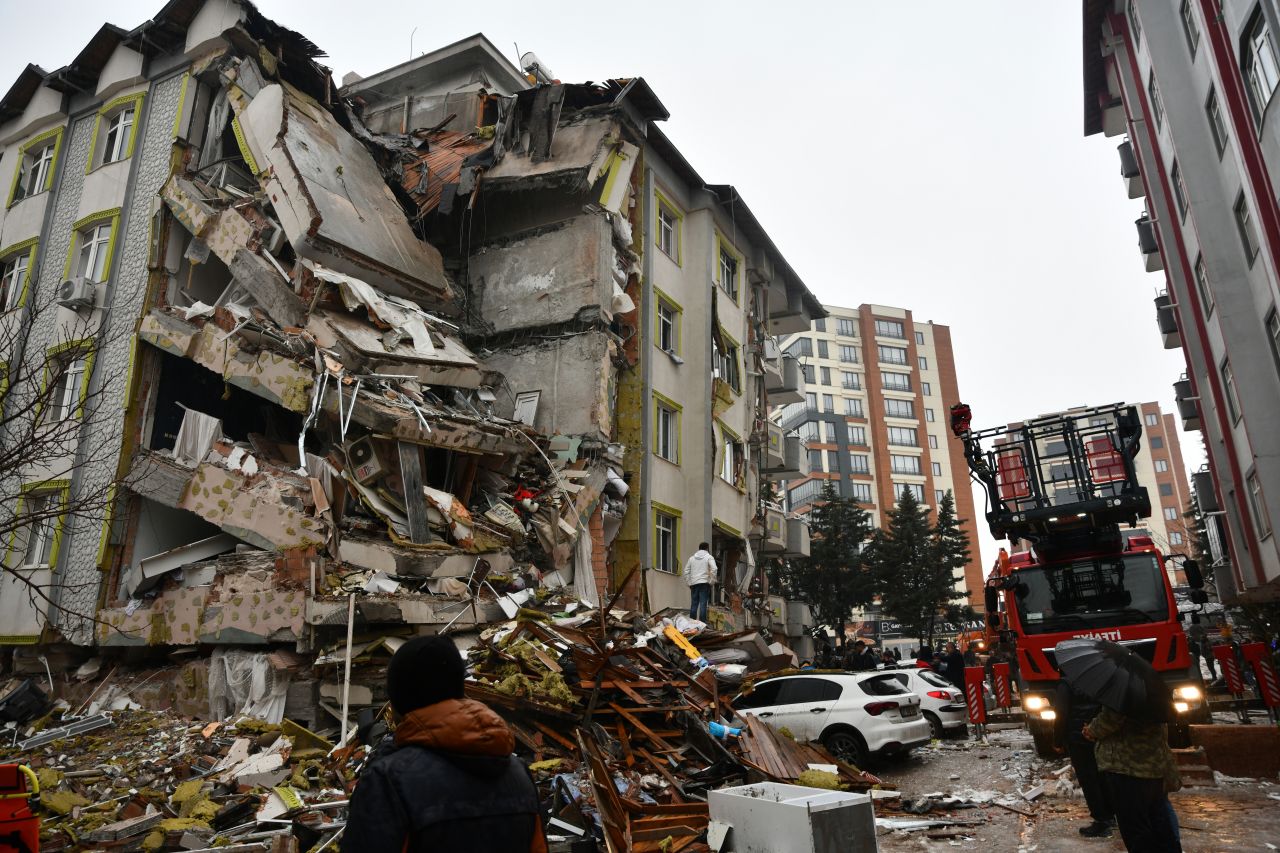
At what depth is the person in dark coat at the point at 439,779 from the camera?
2.35 metres

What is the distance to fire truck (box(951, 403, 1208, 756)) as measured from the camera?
34.8 feet

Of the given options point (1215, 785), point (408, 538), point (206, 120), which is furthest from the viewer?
point (206, 120)

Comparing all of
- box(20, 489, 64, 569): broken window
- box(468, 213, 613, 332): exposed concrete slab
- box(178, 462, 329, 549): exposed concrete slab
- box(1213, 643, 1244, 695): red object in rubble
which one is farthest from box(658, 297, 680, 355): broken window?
box(20, 489, 64, 569): broken window

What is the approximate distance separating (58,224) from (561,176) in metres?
11.7

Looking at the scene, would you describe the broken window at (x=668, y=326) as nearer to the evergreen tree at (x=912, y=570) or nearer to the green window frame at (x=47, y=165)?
the green window frame at (x=47, y=165)

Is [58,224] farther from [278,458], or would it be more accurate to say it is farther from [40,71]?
[278,458]

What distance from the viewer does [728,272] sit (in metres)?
24.8

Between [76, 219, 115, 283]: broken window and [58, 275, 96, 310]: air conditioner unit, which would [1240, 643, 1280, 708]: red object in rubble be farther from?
[76, 219, 115, 283]: broken window

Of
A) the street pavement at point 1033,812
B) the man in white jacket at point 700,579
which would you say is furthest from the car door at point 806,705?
the man in white jacket at point 700,579

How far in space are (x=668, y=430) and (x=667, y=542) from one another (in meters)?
2.87

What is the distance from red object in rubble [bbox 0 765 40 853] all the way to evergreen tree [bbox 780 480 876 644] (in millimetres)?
35874

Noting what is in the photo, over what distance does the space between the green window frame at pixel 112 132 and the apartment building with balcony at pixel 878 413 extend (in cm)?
5792

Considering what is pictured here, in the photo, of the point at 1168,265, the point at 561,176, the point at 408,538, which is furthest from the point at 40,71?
the point at 1168,265

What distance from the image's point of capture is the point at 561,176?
746 inches
